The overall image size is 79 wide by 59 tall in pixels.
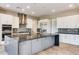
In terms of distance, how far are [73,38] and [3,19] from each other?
14.5ft

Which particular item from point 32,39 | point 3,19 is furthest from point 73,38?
point 3,19

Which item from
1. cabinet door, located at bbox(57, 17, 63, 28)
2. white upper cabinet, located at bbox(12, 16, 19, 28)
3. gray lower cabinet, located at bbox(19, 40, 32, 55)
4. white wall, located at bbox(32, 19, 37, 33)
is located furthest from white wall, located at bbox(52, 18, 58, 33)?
gray lower cabinet, located at bbox(19, 40, 32, 55)

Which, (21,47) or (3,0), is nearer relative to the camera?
(3,0)

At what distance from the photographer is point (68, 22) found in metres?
6.40

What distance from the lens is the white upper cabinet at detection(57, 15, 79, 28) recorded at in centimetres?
601

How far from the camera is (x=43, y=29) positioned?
21.7ft

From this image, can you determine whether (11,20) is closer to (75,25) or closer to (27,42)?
(27,42)

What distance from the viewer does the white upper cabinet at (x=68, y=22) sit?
6.01m

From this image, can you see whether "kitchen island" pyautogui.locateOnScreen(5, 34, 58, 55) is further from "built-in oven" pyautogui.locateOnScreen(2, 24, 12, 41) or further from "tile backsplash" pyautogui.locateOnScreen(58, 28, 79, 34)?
"tile backsplash" pyautogui.locateOnScreen(58, 28, 79, 34)

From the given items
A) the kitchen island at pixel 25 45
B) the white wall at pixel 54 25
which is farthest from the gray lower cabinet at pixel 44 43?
the white wall at pixel 54 25

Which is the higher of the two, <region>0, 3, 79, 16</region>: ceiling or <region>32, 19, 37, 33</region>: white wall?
<region>0, 3, 79, 16</region>: ceiling

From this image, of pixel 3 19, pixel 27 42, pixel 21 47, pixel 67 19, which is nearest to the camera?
pixel 21 47

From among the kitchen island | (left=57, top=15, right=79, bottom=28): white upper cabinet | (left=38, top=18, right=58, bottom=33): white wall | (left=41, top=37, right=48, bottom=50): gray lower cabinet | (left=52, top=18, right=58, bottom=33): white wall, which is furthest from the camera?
(left=52, top=18, right=58, bottom=33): white wall

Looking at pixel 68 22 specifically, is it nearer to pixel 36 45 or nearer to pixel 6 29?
pixel 36 45
